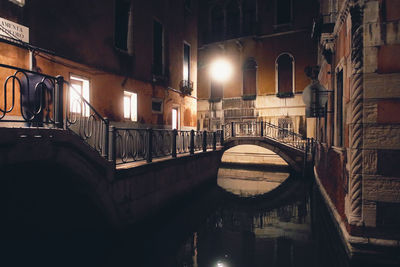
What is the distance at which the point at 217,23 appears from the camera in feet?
66.4

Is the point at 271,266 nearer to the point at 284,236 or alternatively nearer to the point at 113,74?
the point at 284,236

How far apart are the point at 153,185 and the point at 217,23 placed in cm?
1765

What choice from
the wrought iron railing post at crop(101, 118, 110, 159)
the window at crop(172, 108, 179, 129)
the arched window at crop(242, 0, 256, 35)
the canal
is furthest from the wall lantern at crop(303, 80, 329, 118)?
the arched window at crop(242, 0, 256, 35)

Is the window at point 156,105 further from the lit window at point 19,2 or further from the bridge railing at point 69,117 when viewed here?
the lit window at point 19,2

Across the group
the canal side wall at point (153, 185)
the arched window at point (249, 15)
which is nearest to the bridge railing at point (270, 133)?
the canal side wall at point (153, 185)

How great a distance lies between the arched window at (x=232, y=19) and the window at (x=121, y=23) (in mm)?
11688

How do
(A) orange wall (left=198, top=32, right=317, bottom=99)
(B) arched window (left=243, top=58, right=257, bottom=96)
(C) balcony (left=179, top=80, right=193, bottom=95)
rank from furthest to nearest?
1. (B) arched window (left=243, top=58, right=257, bottom=96)
2. (A) orange wall (left=198, top=32, right=317, bottom=99)
3. (C) balcony (left=179, top=80, right=193, bottom=95)

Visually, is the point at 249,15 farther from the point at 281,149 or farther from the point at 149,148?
the point at 149,148

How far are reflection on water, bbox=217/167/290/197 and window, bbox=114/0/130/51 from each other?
→ 846cm

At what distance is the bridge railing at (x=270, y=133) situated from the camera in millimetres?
15148

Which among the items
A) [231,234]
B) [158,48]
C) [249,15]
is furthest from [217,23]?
[231,234]

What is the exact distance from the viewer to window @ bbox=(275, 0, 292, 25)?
57.3 feet

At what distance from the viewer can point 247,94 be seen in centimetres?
1875

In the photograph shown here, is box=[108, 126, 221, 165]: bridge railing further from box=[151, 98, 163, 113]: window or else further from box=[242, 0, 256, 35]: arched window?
box=[242, 0, 256, 35]: arched window
